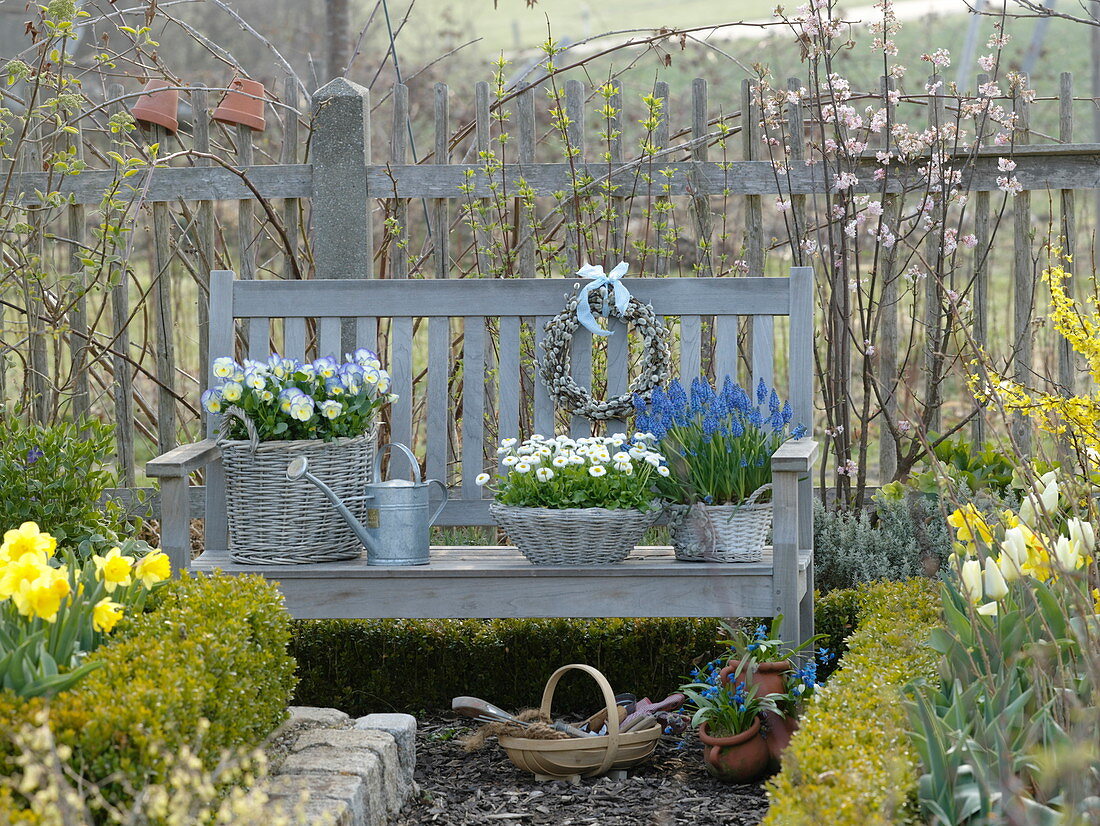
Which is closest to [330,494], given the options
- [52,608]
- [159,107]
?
[52,608]

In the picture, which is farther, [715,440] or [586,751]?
[715,440]

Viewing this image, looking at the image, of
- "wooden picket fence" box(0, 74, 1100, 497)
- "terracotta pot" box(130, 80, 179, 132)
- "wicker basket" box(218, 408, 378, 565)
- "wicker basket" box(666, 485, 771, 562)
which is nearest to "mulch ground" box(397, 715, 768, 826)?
"wicker basket" box(666, 485, 771, 562)

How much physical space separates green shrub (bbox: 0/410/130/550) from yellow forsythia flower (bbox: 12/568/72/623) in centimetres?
142

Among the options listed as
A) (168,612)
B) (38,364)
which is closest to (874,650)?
(168,612)

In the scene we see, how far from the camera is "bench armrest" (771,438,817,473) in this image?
2.84 meters

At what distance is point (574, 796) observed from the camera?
108 inches

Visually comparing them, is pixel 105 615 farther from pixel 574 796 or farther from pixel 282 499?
pixel 574 796

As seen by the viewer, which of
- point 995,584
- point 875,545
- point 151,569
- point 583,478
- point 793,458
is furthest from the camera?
point 875,545

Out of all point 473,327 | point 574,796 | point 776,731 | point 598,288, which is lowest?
point 574,796

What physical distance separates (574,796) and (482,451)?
1.14m

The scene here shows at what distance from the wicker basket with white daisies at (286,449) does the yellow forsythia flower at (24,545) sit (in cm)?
92

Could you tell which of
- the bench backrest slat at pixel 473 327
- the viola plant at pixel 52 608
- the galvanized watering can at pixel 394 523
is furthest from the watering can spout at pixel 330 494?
the viola plant at pixel 52 608

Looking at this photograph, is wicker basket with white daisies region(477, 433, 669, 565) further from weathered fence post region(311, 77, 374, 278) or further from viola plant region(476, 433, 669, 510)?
weathered fence post region(311, 77, 374, 278)

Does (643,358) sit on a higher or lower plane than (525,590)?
higher
